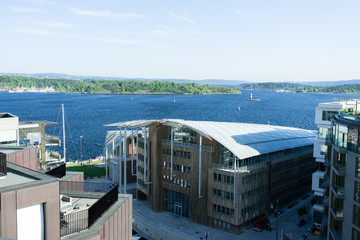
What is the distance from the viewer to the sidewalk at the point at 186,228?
157 feet

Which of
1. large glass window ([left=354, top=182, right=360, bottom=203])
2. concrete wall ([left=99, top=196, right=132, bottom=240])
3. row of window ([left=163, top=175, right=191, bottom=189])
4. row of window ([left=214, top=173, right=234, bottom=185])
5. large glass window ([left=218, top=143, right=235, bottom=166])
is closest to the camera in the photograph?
concrete wall ([left=99, top=196, right=132, bottom=240])

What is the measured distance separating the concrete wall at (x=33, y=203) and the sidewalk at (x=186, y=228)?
37611mm

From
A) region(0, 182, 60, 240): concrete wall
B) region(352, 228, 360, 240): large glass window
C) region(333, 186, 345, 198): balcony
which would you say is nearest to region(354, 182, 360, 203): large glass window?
A: region(333, 186, 345, 198): balcony

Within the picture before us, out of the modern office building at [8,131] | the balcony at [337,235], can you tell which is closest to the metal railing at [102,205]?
the balcony at [337,235]

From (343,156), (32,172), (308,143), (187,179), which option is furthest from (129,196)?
(308,143)

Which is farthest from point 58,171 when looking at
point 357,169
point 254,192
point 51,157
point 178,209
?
point 51,157

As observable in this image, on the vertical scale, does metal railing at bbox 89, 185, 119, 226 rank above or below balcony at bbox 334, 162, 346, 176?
above

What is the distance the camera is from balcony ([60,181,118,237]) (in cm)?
1320

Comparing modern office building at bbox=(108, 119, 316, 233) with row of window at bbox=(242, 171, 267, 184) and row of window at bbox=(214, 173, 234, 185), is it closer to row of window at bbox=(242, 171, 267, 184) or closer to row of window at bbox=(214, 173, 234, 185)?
row of window at bbox=(214, 173, 234, 185)

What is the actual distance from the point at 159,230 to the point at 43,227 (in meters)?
39.6

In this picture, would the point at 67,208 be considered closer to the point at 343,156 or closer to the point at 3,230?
the point at 3,230

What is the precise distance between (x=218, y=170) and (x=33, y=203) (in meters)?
40.2

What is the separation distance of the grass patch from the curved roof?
81.3ft

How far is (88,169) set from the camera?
273 ft
